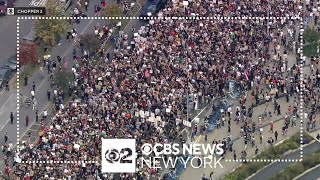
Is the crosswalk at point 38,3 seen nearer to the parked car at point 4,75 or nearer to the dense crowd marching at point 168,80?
the dense crowd marching at point 168,80

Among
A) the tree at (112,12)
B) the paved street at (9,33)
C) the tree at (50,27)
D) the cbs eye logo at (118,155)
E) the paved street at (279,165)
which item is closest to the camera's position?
the cbs eye logo at (118,155)

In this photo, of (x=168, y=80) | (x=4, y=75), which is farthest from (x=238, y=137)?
(x=4, y=75)

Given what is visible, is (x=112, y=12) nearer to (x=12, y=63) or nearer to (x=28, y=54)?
(x=28, y=54)

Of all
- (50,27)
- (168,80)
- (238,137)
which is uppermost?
(50,27)

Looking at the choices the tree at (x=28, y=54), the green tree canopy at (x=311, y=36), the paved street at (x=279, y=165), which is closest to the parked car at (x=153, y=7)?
the tree at (x=28, y=54)

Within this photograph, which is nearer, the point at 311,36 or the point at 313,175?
the point at 313,175

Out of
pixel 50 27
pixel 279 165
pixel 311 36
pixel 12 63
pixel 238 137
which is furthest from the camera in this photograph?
pixel 311 36

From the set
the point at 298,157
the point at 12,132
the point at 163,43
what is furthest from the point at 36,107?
the point at 298,157

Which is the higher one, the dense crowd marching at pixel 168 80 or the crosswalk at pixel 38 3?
the crosswalk at pixel 38 3
